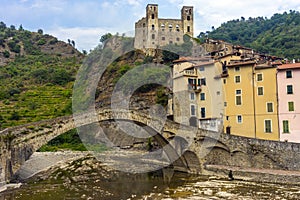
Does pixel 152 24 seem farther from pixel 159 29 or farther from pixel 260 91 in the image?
pixel 260 91

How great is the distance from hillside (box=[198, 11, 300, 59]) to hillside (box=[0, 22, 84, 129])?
1312 inches

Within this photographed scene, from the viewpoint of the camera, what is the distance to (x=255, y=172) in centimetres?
2002

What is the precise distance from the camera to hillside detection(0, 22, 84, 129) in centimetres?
4541

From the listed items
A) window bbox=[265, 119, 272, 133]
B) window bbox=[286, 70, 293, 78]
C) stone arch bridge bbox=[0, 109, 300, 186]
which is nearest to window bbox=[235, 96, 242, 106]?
window bbox=[265, 119, 272, 133]

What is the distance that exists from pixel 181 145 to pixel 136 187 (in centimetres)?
567

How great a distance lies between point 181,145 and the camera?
24.5 metres

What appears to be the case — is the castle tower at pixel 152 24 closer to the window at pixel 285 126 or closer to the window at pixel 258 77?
the window at pixel 258 77

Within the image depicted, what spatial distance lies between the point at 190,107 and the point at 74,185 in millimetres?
13962

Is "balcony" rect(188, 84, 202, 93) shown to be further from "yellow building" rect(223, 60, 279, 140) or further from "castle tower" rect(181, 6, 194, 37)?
"castle tower" rect(181, 6, 194, 37)

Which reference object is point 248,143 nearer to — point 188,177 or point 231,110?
point 188,177

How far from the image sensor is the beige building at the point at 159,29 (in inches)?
2235

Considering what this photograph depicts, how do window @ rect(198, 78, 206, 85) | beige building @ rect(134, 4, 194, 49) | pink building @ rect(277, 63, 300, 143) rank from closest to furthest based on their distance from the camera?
1. pink building @ rect(277, 63, 300, 143)
2. window @ rect(198, 78, 206, 85)
3. beige building @ rect(134, 4, 194, 49)

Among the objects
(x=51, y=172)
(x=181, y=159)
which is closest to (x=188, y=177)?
(x=181, y=159)

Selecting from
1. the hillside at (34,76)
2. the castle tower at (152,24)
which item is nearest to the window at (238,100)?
the hillside at (34,76)
